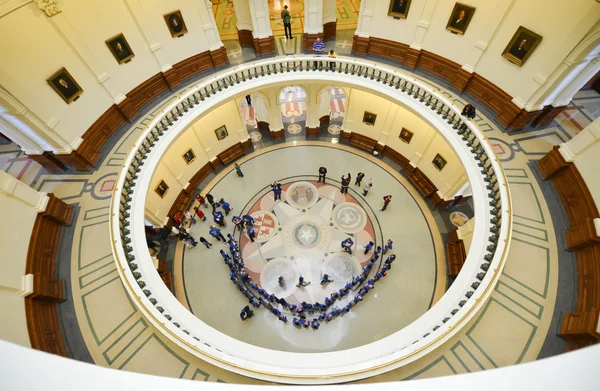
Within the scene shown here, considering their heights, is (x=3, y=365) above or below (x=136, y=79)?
above

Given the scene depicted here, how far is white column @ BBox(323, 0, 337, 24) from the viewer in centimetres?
1287

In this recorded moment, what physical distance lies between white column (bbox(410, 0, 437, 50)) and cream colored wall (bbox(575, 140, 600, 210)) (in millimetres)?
6856

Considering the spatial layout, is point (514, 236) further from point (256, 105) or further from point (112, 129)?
point (112, 129)

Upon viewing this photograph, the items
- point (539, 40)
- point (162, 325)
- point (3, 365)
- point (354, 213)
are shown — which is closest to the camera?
point (3, 365)

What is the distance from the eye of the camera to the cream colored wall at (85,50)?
25.5ft

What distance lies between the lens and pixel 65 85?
9.01 meters

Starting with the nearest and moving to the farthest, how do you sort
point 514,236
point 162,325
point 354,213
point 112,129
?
point 162,325 < point 514,236 < point 112,129 < point 354,213

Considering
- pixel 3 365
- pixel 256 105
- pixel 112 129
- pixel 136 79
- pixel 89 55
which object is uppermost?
pixel 3 365

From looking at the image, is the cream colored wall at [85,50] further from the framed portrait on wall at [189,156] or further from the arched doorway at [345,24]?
the arched doorway at [345,24]

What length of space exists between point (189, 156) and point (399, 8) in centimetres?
1055

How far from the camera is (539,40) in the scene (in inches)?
342

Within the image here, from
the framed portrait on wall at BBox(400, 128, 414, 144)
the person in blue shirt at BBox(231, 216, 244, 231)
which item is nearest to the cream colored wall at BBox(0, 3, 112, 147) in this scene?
the person in blue shirt at BBox(231, 216, 244, 231)

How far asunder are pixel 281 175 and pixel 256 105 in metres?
3.96

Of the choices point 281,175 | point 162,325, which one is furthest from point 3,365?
point 281,175
